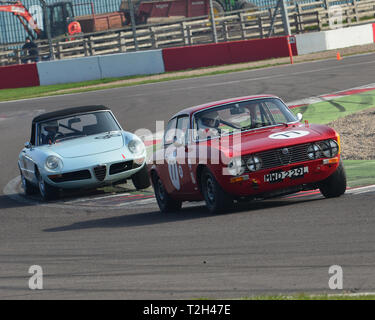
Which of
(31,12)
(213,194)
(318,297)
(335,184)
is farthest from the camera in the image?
(31,12)

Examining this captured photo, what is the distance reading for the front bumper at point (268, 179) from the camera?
8.27 meters

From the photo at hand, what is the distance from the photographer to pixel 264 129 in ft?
29.8

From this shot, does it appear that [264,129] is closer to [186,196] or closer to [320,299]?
[186,196]

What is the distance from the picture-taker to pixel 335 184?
8.66 meters

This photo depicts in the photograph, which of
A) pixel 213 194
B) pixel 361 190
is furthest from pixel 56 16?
pixel 213 194

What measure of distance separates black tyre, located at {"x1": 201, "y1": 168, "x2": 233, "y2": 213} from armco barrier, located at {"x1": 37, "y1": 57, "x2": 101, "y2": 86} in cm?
2309

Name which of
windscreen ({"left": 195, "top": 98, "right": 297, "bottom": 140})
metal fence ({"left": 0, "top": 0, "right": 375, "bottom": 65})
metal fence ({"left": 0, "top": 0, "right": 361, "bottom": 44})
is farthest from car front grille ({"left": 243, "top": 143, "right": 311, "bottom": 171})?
metal fence ({"left": 0, "top": 0, "right": 361, "bottom": 44})

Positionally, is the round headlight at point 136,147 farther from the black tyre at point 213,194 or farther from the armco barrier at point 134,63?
the armco barrier at point 134,63

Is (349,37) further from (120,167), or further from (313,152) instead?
(313,152)

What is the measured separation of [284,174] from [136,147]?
424cm

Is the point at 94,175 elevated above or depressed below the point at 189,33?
below

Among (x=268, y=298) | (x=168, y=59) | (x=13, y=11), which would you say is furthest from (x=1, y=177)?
(x=13, y=11)

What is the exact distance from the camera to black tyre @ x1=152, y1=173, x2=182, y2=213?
9.80 metres

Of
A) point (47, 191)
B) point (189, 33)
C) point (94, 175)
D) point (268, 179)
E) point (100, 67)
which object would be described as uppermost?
point (189, 33)
